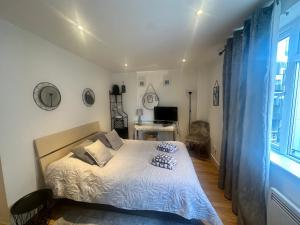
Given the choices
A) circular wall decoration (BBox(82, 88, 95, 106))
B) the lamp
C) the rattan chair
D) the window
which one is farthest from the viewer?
the lamp

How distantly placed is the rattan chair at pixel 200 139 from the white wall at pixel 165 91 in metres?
0.45

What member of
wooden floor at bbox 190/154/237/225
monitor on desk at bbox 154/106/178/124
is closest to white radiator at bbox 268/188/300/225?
A: wooden floor at bbox 190/154/237/225

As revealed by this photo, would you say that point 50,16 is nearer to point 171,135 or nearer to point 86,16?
point 86,16

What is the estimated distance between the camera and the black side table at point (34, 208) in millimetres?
1649

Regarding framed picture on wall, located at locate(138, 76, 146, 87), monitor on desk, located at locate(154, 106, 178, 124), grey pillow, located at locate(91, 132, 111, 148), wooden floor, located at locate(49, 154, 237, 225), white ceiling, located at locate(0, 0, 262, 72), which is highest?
white ceiling, located at locate(0, 0, 262, 72)

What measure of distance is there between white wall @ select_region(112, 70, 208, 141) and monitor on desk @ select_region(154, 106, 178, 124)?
19cm

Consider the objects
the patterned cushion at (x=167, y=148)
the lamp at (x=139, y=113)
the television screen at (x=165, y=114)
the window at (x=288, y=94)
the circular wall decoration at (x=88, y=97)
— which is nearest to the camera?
the window at (x=288, y=94)

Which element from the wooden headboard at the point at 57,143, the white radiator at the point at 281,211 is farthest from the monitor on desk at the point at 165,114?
the white radiator at the point at 281,211

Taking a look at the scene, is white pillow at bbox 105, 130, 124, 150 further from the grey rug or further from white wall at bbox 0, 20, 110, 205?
the grey rug

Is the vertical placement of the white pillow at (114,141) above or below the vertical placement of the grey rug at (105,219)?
above

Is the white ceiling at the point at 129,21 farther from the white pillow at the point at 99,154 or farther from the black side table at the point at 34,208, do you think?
the black side table at the point at 34,208

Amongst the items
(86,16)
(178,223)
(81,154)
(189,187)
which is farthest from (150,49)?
(178,223)

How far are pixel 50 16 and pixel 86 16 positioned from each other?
406 millimetres

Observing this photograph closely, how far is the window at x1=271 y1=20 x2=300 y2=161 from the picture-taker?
142 cm
